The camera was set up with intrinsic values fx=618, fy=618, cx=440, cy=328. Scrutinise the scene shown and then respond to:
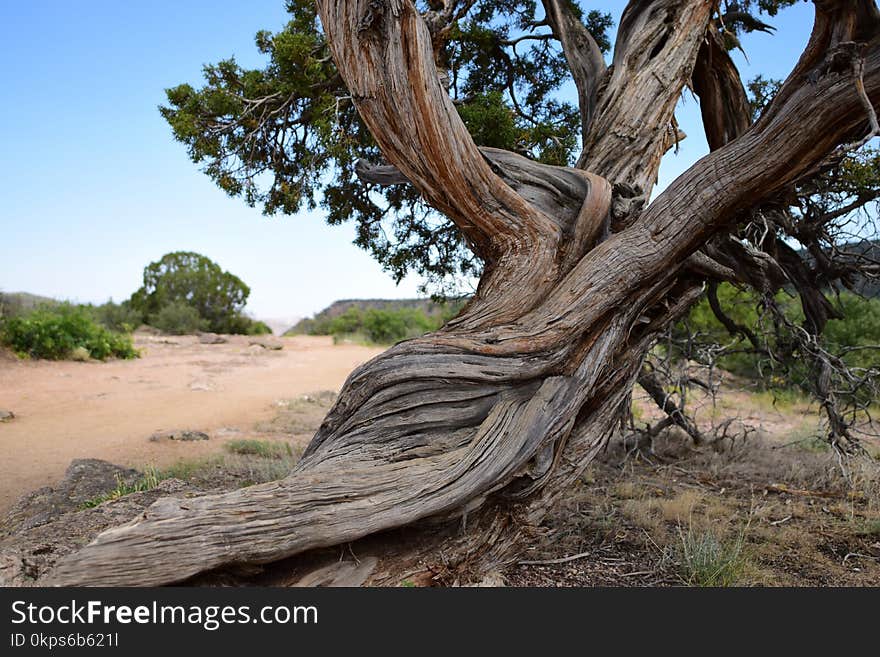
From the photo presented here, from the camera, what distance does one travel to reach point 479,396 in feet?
11.1

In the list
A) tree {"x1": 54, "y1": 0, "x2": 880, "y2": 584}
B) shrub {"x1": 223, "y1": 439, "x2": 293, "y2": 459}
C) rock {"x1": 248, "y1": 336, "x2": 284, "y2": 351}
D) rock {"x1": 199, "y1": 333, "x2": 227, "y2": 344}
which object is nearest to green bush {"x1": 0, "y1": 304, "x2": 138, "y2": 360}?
rock {"x1": 248, "y1": 336, "x2": 284, "y2": 351}

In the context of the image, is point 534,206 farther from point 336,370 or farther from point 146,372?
point 336,370

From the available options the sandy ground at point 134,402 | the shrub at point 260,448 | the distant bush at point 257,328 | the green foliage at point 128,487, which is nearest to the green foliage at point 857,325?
the shrub at point 260,448

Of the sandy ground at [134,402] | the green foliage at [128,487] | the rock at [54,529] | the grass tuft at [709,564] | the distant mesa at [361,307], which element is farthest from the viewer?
the distant mesa at [361,307]

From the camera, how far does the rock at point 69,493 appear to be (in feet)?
15.6

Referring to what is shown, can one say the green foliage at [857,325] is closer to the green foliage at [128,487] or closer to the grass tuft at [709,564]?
the grass tuft at [709,564]

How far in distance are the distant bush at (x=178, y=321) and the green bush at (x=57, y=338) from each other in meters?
11.1

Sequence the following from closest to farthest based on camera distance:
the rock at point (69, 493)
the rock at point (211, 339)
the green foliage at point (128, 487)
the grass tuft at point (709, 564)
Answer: the grass tuft at point (709, 564)
the rock at point (69, 493)
the green foliage at point (128, 487)
the rock at point (211, 339)

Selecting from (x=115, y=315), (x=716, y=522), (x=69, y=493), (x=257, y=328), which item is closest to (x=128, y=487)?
(x=69, y=493)

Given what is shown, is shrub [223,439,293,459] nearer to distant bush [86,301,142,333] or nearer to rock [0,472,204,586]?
rock [0,472,204,586]

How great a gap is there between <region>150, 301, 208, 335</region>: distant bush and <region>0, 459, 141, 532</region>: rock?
2127 cm

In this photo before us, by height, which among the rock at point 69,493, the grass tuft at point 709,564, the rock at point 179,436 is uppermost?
the grass tuft at point 709,564

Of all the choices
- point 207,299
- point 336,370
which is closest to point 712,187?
point 336,370

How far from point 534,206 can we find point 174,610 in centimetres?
302
